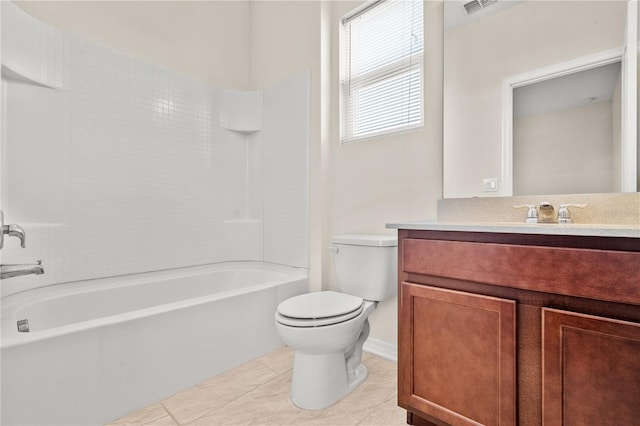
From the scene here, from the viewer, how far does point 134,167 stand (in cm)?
225

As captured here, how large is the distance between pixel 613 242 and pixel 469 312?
1.48ft

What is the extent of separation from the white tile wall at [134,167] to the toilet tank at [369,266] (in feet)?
2.11

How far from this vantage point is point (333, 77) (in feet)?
7.73

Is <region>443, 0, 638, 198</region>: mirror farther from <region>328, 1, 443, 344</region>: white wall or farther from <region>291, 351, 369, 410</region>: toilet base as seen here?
<region>291, 351, 369, 410</region>: toilet base

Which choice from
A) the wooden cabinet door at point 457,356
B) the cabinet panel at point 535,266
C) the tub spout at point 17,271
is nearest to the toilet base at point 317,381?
the wooden cabinet door at point 457,356

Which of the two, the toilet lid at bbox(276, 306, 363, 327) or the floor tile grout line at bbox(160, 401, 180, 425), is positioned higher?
the toilet lid at bbox(276, 306, 363, 327)

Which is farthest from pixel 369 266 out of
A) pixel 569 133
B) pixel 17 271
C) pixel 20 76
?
pixel 20 76

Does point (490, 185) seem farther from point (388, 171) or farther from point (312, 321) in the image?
point (312, 321)

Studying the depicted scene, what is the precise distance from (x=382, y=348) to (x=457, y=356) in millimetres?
968

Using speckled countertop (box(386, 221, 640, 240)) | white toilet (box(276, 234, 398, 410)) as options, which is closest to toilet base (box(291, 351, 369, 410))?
white toilet (box(276, 234, 398, 410))

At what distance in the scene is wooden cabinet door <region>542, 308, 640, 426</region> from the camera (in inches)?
33.3

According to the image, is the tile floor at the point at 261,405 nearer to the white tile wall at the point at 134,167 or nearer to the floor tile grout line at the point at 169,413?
the floor tile grout line at the point at 169,413

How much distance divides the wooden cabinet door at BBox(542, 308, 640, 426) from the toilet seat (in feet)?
2.58

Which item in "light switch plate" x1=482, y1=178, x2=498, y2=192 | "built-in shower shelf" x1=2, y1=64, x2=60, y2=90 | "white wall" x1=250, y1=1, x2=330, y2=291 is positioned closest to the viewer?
"light switch plate" x1=482, y1=178, x2=498, y2=192
